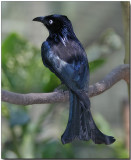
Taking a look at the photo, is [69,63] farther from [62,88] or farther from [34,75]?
[34,75]

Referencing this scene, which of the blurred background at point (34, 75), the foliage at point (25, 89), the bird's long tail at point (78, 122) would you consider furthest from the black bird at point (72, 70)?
the foliage at point (25, 89)

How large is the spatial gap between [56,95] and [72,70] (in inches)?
7.2

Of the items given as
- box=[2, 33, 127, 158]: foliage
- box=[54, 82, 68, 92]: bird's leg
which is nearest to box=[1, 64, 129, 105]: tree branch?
box=[54, 82, 68, 92]: bird's leg

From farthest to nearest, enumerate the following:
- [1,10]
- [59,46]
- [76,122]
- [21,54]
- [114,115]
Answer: [114,115] → [21,54] → [1,10] → [59,46] → [76,122]

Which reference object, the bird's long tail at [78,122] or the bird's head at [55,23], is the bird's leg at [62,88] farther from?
the bird's head at [55,23]

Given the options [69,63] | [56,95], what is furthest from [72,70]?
[56,95]

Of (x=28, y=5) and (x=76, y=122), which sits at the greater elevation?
(x=28, y=5)

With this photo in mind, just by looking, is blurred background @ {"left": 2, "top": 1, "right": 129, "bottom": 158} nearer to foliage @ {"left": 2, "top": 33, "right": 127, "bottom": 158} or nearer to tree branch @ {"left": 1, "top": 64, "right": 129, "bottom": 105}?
foliage @ {"left": 2, "top": 33, "right": 127, "bottom": 158}

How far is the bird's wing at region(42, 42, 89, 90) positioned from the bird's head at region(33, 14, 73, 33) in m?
0.11

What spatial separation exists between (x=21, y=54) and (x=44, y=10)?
39 cm

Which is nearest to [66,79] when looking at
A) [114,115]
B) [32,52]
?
[32,52]

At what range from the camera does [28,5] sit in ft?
8.90

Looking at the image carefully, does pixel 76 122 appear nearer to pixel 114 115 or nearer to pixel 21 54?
pixel 21 54

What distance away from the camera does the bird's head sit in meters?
2.45
